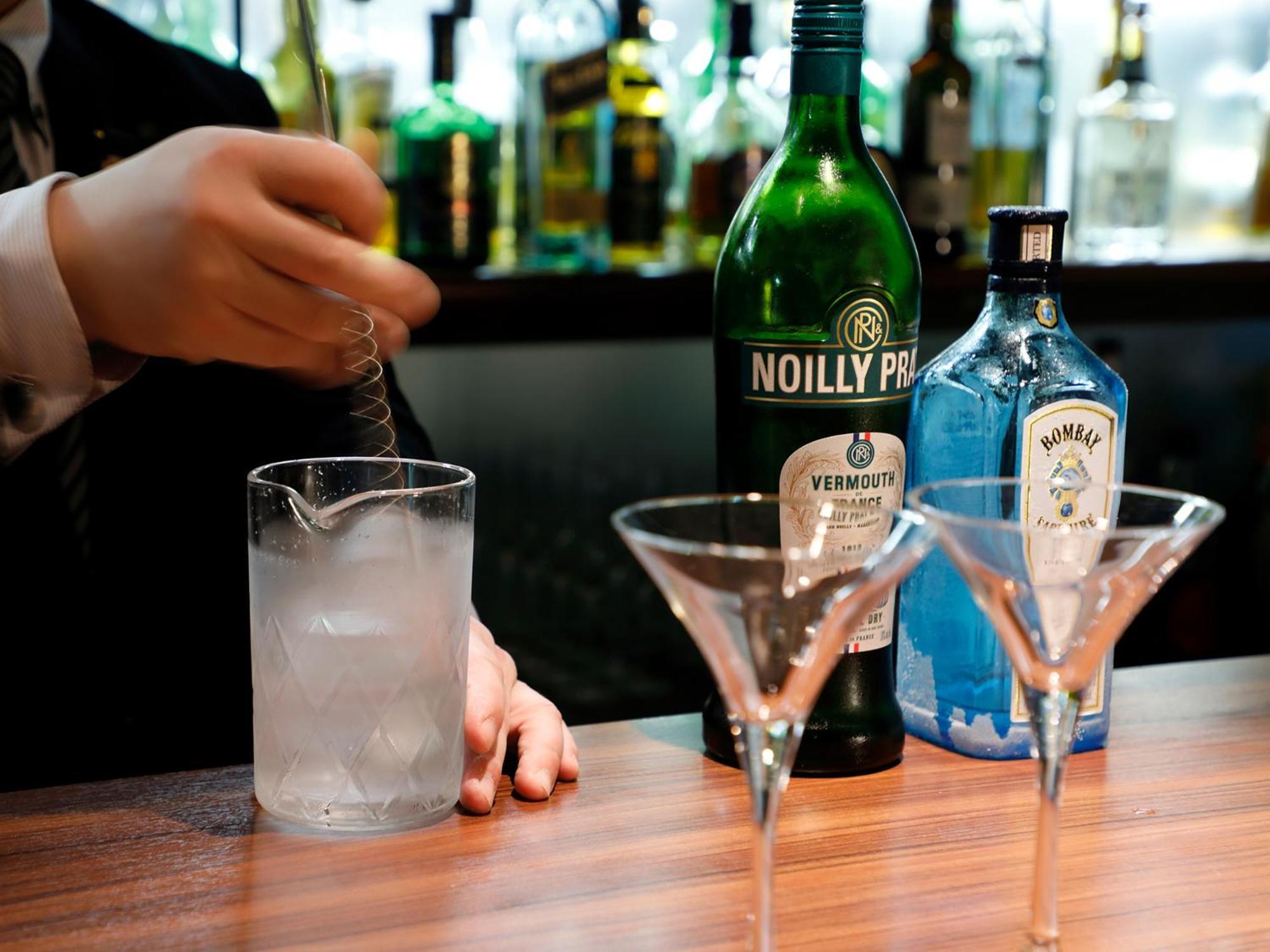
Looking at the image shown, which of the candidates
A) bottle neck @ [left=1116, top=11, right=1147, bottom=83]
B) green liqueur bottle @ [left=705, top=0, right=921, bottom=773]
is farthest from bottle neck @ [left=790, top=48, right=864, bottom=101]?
bottle neck @ [left=1116, top=11, right=1147, bottom=83]

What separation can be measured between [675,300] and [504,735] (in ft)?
2.44

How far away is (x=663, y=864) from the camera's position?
2.10 feet

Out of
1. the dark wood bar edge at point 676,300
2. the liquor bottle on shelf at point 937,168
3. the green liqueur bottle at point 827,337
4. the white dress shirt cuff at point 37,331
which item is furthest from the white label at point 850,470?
the liquor bottle on shelf at point 937,168

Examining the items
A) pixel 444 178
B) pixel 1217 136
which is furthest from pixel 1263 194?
pixel 444 178

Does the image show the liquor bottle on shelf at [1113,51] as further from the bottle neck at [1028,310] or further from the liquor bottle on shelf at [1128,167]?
the bottle neck at [1028,310]

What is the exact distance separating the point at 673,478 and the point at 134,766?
728mm

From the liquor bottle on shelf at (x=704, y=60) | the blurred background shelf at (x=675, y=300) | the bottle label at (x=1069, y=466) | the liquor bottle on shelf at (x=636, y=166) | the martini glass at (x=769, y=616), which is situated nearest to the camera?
the martini glass at (x=769, y=616)

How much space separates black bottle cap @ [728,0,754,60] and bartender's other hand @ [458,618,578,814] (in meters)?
0.84

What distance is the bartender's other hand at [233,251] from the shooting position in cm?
71

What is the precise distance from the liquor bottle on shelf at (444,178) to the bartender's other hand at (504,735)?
0.69 m

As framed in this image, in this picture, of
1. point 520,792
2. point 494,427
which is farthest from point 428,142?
point 520,792

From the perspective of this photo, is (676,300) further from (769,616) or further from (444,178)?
(769,616)

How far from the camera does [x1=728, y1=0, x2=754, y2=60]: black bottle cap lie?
4.68 ft

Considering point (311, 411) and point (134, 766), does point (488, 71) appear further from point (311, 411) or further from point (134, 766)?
point (134, 766)
